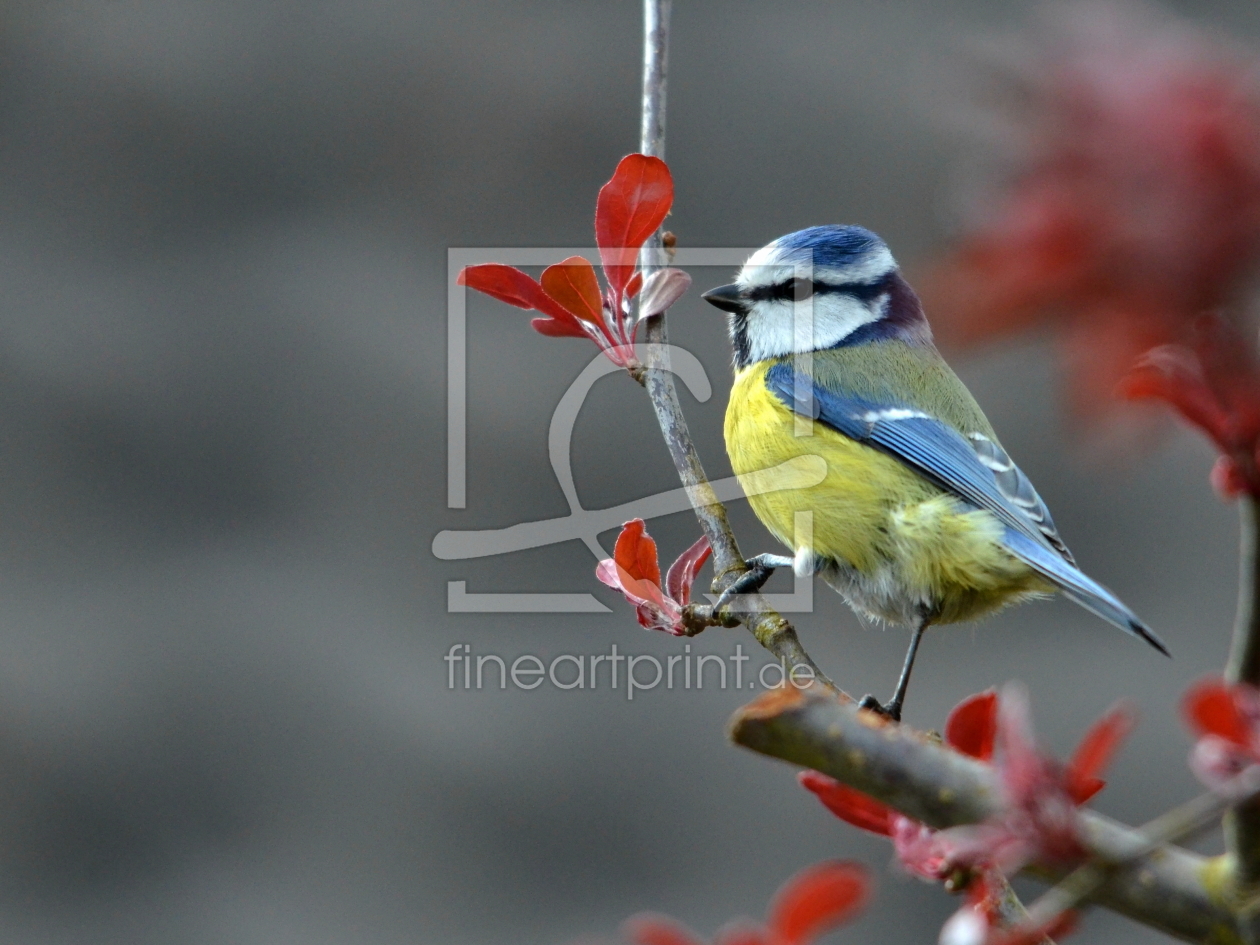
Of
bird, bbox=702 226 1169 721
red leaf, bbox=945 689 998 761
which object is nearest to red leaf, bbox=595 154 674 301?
bird, bbox=702 226 1169 721

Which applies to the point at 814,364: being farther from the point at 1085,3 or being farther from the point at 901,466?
the point at 1085,3

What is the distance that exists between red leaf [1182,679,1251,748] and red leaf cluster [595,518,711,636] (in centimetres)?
65

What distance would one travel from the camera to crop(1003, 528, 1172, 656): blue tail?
1.28 meters

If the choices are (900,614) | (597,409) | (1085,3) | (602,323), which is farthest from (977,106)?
(597,409)

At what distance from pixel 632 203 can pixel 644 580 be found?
1.09 feet

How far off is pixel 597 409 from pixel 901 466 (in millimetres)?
1207

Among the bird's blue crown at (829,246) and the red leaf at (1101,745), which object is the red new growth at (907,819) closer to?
the red leaf at (1101,745)

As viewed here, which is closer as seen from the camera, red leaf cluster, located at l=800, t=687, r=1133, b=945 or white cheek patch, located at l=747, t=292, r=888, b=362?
red leaf cluster, located at l=800, t=687, r=1133, b=945

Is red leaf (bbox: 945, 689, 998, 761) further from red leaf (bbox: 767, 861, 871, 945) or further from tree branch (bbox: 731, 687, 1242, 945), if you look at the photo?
red leaf (bbox: 767, 861, 871, 945)

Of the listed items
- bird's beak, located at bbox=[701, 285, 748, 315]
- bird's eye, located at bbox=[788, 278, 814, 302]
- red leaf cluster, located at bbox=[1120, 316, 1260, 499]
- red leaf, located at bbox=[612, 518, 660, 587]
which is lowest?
red leaf, located at bbox=[612, 518, 660, 587]

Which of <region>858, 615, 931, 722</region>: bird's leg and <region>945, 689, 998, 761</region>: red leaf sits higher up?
<region>945, 689, 998, 761</region>: red leaf

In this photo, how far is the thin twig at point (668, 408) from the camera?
3.85 ft

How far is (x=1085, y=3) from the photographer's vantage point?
0.42 meters

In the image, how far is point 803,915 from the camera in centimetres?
47
